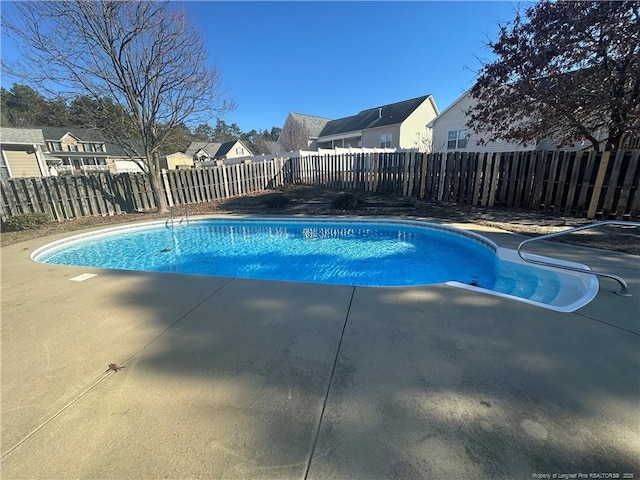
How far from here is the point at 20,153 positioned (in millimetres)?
14695

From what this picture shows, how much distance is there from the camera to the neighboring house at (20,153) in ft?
45.9

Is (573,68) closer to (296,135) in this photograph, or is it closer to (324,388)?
(324,388)

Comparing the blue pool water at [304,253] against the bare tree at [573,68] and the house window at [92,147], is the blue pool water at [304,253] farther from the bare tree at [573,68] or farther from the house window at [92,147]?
the house window at [92,147]

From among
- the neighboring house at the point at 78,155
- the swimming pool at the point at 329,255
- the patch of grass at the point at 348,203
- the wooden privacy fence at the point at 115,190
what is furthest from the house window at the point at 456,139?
the neighboring house at the point at 78,155

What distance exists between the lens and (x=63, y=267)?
4785 millimetres

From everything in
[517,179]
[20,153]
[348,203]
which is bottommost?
[348,203]

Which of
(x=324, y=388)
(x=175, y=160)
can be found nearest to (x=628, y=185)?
(x=324, y=388)

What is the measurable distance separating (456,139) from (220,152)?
126 feet

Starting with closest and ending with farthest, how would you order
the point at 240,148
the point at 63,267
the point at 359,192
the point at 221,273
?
the point at 63,267 < the point at 221,273 < the point at 359,192 < the point at 240,148

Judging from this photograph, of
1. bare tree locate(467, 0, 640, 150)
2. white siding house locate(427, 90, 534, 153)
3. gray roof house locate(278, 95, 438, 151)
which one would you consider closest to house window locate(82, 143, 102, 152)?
gray roof house locate(278, 95, 438, 151)

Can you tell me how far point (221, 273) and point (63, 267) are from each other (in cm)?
270

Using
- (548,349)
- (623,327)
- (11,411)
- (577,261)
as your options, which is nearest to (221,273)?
(11,411)

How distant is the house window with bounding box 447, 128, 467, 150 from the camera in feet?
57.8

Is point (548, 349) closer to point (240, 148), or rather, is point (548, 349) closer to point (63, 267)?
point (63, 267)
